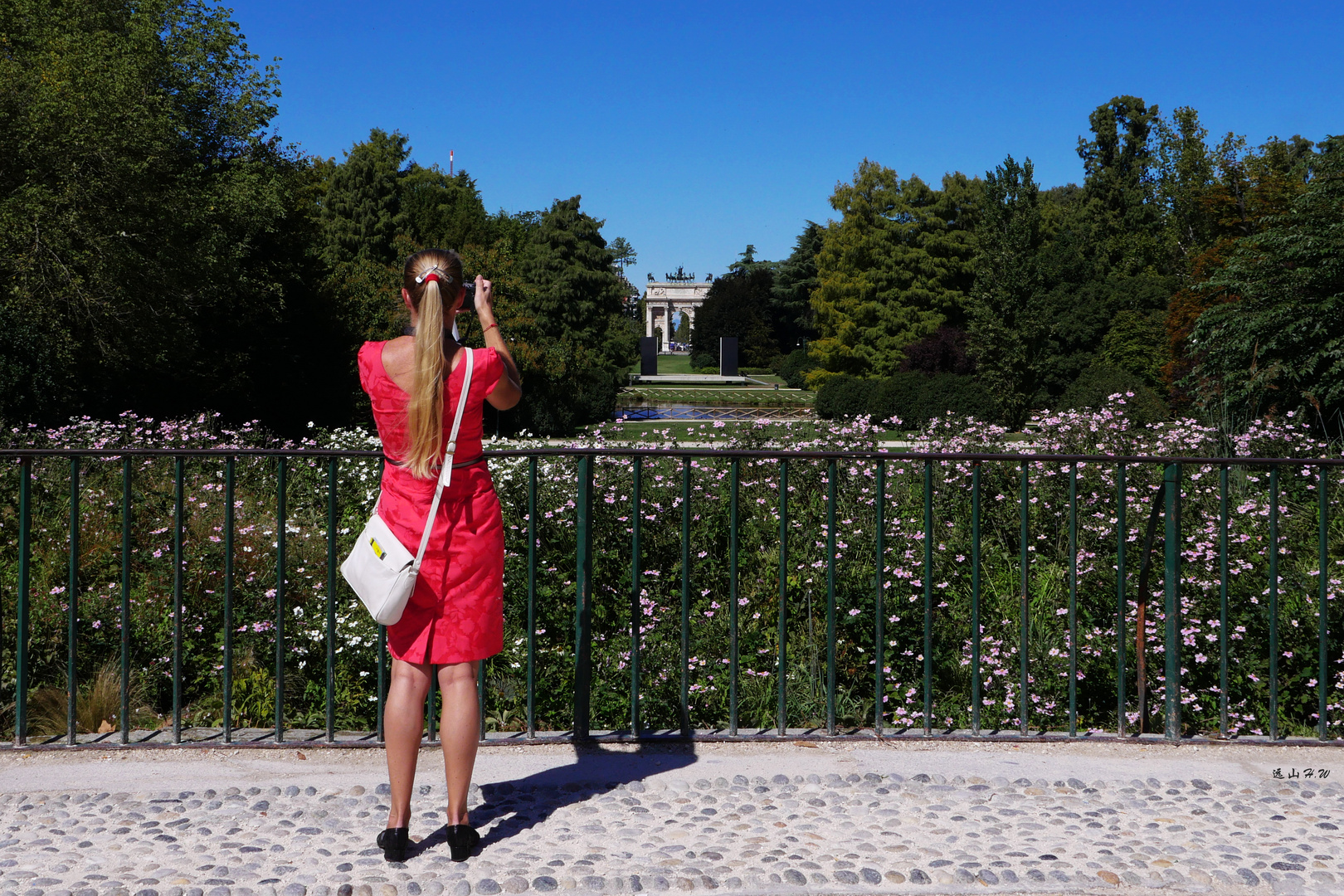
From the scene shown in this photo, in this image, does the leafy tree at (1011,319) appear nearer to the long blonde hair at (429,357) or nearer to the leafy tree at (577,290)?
the leafy tree at (577,290)

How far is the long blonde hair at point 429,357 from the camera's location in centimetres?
315

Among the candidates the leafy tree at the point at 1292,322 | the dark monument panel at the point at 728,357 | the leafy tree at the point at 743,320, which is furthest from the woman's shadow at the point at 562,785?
the leafy tree at the point at 743,320

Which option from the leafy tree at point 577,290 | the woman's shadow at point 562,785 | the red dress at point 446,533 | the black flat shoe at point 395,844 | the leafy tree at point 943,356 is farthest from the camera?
the leafy tree at point 577,290

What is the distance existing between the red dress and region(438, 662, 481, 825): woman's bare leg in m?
0.05

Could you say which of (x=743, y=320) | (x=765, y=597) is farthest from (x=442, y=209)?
(x=765, y=597)

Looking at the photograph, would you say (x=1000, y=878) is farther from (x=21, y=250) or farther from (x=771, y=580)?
→ (x=21, y=250)

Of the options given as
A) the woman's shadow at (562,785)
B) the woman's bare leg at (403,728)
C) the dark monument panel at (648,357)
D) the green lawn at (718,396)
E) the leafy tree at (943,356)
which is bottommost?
the woman's shadow at (562,785)

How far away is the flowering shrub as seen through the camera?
5.49 m

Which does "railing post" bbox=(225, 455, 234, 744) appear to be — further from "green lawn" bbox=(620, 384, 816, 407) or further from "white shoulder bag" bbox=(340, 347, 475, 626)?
"green lawn" bbox=(620, 384, 816, 407)

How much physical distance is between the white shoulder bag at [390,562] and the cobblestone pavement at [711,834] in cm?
71

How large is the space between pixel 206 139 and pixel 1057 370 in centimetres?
2329

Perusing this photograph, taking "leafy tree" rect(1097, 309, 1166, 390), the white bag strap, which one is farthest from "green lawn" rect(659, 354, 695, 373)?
the white bag strap

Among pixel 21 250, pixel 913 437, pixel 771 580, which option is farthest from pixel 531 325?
pixel 771 580

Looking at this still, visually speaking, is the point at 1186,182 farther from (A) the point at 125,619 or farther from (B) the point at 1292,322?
(A) the point at 125,619
